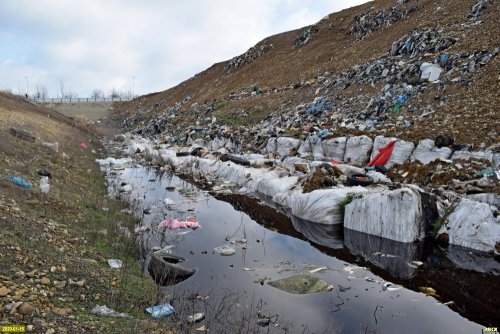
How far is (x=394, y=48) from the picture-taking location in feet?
47.2

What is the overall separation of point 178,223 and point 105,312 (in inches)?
133

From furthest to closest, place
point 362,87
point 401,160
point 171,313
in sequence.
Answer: point 362,87, point 401,160, point 171,313

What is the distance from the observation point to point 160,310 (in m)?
3.43

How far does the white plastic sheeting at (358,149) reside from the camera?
9.15 meters

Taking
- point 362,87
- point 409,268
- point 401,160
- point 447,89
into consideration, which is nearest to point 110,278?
point 409,268

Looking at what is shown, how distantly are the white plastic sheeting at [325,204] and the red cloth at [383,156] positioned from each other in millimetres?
2174

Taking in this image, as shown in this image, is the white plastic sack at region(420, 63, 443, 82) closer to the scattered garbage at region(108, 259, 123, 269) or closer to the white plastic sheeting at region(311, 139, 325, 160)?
the white plastic sheeting at region(311, 139, 325, 160)

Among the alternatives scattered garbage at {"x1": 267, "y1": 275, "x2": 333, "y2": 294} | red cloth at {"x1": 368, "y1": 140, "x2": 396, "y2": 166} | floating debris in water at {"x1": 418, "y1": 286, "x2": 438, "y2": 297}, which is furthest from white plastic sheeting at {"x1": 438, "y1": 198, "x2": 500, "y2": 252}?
red cloth at {"x1": 368, "y1": 140, "x2": 396, "y2": 166}

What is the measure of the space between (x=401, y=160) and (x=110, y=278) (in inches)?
252

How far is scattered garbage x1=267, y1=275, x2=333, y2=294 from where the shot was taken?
4.34m

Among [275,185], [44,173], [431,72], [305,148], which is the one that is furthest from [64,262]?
[431,72]

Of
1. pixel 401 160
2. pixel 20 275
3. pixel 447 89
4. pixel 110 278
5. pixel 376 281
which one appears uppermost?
pixel 447 89

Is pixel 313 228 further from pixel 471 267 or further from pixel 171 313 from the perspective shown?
pixel 171 313

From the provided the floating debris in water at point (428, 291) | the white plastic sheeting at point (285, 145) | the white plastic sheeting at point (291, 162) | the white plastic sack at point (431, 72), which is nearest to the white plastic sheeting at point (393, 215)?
the floating debris in water at point (428, 291)
